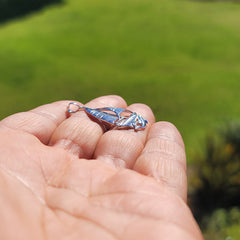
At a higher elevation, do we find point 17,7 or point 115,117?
point 17,7

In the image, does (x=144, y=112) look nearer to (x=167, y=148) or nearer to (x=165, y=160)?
(x=167, y=148)

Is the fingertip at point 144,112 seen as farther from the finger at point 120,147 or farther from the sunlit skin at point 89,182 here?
the finger at point 120,147

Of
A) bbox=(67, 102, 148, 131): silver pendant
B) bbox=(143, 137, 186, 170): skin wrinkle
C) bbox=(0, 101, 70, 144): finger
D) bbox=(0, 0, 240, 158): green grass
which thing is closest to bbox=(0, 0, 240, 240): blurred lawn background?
bbox=(0, 0, 240, 158): green grass

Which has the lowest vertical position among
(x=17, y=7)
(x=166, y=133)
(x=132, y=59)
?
(x=132, y=59)

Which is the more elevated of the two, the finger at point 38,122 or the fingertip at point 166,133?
the fingertip at point 166,133

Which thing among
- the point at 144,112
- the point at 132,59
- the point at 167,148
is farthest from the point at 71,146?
the point at 132,59

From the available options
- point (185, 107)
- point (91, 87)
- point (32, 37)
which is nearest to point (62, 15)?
point (32, 37)

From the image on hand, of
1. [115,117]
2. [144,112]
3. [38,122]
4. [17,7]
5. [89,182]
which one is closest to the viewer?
[89,182]

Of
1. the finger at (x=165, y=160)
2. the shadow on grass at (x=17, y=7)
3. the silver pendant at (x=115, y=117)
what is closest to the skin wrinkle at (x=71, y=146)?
the silver pendant at (x=115, y=117)
